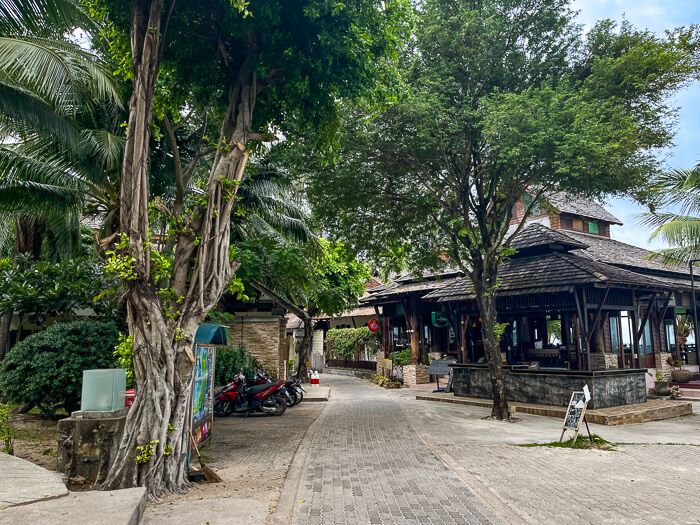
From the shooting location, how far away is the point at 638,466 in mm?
7594

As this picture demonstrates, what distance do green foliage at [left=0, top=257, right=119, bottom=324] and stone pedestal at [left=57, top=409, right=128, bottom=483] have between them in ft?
17.4

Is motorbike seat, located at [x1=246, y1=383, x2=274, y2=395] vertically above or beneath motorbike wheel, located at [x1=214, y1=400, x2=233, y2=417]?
above

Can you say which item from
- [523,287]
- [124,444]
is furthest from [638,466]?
[523,287]

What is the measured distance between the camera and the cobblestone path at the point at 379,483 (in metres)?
5.29

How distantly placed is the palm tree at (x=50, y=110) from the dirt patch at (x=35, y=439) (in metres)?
4.57

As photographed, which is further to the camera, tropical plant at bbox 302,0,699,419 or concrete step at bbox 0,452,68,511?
tropical plant at bbox 302,0,699,419

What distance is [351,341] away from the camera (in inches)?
1267

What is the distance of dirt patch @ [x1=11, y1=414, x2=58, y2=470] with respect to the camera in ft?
25.2

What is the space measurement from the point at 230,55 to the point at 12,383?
295 inches

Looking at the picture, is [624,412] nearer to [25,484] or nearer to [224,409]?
[224,409]

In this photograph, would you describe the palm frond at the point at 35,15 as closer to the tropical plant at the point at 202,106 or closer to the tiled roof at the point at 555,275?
the tropical plant at the point at 202,106

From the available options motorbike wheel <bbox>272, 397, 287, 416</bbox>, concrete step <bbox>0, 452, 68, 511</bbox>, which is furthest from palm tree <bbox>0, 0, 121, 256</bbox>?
motorbike wheel <bbox>272, 397, 287, 416</bbox>

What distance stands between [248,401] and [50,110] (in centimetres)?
826

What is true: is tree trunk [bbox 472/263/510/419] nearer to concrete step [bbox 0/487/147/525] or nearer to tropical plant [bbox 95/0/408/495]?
tropical plant [bbox 95/0/408/495]
